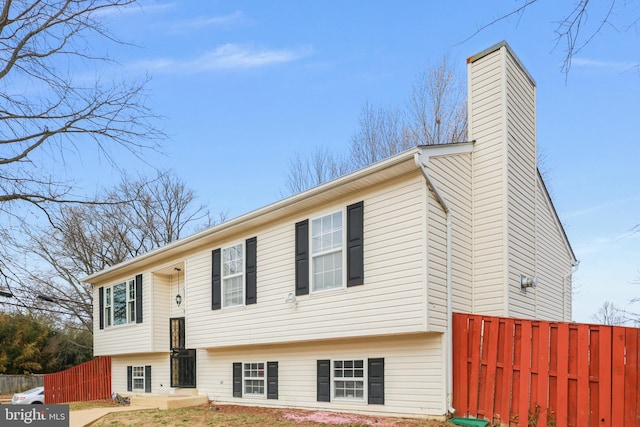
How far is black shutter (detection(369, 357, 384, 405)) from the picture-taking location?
35.1 ft

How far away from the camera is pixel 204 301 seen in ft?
51.4

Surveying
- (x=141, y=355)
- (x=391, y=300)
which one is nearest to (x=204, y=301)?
(x=141, y=355)

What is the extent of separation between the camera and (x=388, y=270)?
34.3ft

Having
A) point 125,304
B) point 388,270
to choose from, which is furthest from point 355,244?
point 125,304

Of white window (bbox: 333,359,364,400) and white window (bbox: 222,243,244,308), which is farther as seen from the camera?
white window (bbox: 222,243,244,308)

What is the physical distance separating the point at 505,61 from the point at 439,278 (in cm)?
503

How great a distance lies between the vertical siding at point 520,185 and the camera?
11484 millimetres

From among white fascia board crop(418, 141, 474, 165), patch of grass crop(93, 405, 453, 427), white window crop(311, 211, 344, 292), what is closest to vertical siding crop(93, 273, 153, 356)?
patch of grass crop(93, 405, 453, 427)

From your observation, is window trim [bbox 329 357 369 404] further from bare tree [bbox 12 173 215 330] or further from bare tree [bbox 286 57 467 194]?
bare tree [bbox 12 173 215 330]

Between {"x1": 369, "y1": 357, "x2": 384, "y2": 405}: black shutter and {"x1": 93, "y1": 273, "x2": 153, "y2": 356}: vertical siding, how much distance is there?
9.06 metres

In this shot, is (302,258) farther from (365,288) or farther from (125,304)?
(125,304)

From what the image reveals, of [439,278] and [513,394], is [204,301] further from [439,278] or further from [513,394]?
[513,394]

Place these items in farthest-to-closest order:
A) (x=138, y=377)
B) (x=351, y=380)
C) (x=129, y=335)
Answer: (x=138, y=377), (x=129, y=335), (x=351, y=380)

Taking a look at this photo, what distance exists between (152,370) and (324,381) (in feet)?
29.0
